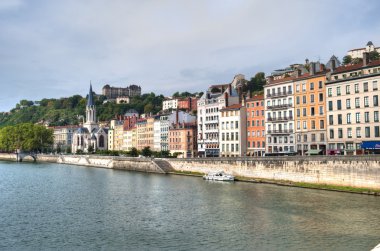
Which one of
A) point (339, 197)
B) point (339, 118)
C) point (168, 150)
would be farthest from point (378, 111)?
point (168, 150)

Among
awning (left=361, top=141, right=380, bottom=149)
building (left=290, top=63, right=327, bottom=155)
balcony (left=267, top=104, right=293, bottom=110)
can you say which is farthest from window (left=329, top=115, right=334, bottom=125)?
balcony (left=267, top=104, right=293, bottom=110)

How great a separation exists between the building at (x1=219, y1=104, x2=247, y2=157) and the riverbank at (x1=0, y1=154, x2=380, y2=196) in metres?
12.9

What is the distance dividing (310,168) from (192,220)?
1102 inches

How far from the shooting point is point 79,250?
31953mm

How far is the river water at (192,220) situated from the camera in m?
33.6

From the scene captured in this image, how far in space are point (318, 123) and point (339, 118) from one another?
5.60 metres

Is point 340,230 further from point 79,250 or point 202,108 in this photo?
point 202,108

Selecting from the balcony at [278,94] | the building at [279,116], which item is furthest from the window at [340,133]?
the balcony at [278,94]

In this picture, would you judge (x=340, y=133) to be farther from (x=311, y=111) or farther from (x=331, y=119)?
(x=311, y=111)

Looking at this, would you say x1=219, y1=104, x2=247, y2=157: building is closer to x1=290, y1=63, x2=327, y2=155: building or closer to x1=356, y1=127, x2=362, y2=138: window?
x1=290, y1=63, x2=327, y2=155: building

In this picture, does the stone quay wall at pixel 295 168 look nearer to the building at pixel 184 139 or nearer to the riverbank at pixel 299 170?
the riverbank at pixel 299 170

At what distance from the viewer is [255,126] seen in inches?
3757

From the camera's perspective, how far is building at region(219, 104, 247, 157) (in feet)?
324

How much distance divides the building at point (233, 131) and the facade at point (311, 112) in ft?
57.7
